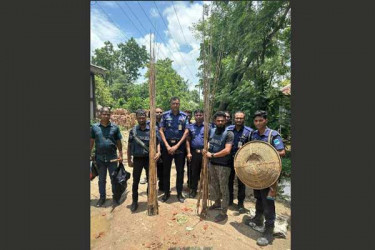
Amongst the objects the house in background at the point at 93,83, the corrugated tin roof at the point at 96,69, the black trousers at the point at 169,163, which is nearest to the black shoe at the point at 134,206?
the black trousers at the point at 169,163

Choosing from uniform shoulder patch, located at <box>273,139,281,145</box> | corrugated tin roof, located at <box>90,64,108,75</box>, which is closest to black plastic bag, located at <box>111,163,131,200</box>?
uniform shoulder patch, located at <box>273,139,281,145</box>

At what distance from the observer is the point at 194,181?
4.94 m

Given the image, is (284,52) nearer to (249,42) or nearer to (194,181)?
(249,42)

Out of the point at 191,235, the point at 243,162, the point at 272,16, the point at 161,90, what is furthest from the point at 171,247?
the point at 161,90

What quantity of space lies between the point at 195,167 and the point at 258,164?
1731mm

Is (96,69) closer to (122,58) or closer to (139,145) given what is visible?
(139,145)

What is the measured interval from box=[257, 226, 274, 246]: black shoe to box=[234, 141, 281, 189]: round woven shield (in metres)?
0.75

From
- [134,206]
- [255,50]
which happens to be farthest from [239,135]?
[255,50]

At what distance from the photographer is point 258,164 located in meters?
3.37

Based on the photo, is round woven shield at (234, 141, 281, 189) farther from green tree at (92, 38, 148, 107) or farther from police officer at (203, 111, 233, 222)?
green tree at (92, 38, 148, 107)

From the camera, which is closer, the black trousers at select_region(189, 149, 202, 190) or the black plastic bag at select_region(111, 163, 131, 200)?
the black plastic bag at select_region(111, 163, 131, 200)

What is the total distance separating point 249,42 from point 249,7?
1.10 m

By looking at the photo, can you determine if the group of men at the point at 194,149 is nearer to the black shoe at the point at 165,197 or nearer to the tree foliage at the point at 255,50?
the black shoe at the point at 165,197

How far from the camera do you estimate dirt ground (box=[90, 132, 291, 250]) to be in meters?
3.42
